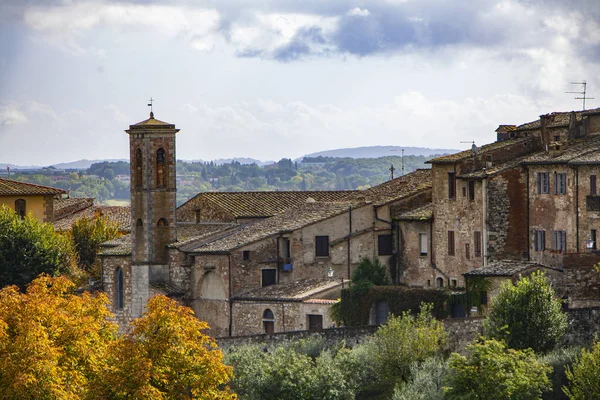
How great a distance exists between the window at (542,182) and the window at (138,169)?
2027cm

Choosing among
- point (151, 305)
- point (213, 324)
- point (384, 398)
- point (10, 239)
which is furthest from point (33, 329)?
point (10, 239)

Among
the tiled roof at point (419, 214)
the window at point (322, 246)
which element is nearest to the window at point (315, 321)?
the window at point (322, 246)

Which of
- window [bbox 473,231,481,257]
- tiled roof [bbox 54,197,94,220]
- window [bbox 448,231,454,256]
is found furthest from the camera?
tiled roof [bbox 54,197,94,220]

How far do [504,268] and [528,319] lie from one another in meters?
6.35

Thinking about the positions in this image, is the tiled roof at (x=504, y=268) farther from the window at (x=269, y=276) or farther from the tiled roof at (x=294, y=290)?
the window at (x=269, y=276)

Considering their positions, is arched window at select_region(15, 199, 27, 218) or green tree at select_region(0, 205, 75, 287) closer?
green tree at select_region(0, 205, 75, 287)

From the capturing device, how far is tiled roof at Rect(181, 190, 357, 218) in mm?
79312

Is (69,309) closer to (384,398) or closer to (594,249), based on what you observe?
(384,398)

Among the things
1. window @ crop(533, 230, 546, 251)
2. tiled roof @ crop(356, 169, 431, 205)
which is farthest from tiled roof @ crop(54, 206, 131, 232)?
window @ crop(533, 230, 546, 251)

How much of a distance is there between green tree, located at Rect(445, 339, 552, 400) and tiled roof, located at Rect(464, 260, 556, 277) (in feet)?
29.1

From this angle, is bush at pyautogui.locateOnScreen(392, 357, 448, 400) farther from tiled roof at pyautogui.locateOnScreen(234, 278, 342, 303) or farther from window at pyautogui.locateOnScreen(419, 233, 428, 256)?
window at pyautogui.locateOnScreen(419, 233, 428, 256)

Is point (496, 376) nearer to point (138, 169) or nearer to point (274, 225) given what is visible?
point (274, 225)

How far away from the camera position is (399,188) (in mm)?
76812

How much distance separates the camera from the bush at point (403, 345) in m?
57.7
